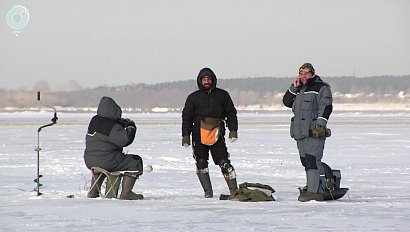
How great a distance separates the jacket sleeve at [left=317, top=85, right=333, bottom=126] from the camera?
29.3 ft

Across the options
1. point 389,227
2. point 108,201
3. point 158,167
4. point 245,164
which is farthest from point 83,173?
point 389,227

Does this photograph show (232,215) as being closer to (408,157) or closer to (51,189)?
(51,189)

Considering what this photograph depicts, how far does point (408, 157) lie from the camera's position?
17.6 metres

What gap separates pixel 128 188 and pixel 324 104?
8.16ft

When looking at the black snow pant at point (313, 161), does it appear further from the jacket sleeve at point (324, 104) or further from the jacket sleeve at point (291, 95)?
the jacket sleeve at point (291, 95)

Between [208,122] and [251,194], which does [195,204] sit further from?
[208,122]

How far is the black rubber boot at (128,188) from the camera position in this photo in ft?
29.8

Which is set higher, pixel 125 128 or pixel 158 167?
pixel 125 128

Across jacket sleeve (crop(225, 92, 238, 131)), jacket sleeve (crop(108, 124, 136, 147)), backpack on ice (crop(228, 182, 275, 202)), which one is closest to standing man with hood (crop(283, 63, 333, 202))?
backpack on ice (crop(228, 182, 275, 202))

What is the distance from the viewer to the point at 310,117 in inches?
359

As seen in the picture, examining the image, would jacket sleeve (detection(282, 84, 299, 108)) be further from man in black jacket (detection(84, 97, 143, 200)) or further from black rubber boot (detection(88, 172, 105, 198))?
black rubber boot (detection(88, 172, 105, 198))

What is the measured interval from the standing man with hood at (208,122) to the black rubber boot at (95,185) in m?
1.10

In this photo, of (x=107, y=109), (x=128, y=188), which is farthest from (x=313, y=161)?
(x=107, y=109)

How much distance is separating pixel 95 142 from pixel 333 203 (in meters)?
2.83
